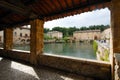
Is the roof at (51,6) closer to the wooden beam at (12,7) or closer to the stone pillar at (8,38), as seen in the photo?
the wooden beam at (12,7)

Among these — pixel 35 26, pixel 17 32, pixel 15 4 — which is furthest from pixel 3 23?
pixel 17 32

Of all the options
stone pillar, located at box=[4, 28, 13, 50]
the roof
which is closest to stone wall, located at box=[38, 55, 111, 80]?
the roof

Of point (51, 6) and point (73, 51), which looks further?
point (73, 51)

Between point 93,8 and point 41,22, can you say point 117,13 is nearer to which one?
point 93,8

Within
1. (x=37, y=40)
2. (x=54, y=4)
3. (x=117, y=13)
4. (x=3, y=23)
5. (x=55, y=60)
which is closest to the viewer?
(x=117, y=13)

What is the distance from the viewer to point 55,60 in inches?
181

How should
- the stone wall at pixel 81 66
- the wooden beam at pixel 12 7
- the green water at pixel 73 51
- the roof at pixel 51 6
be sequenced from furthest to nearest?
the green water at pixel 73 51
the wooden beam at pixel 12 7
the roof at pixel 51 6
the stone wall at pixel 81 66

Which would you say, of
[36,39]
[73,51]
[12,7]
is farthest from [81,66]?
[73,51]

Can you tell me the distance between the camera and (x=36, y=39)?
5105mm

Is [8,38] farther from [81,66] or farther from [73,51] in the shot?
[73,51]

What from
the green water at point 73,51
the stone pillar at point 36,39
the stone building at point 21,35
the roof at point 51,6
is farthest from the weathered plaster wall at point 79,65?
the stone building at point 21,35

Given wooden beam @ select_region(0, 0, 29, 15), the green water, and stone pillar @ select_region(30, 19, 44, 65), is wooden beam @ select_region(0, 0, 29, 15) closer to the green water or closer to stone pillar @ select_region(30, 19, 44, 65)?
stone pillar @ select_region(30, 19, 44, 65)

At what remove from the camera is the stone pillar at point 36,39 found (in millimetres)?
5113

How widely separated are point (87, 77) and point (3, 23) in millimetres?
6135
